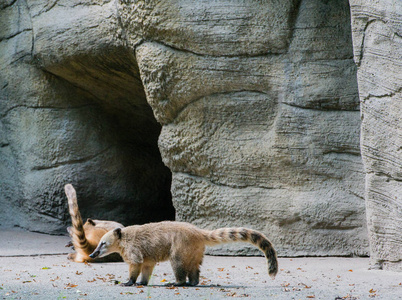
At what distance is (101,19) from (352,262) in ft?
14.5

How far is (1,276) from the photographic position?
5.68 metres

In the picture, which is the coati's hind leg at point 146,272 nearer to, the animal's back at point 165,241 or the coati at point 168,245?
A: the coati at point 168,245

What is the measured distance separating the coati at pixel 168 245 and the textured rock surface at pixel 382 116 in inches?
56.3

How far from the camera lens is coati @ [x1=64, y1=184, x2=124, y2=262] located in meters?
6.66

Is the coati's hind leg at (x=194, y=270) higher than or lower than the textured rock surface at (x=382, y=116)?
lower

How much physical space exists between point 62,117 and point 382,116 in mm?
5315

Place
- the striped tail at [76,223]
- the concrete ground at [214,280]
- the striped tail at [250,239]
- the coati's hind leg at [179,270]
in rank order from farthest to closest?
the striped tail at [76,223], the coati's hind leg at [179,270], the striped tail at [250,239], the concrete ground at [214,280]

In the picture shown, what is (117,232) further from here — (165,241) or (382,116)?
(382,116)

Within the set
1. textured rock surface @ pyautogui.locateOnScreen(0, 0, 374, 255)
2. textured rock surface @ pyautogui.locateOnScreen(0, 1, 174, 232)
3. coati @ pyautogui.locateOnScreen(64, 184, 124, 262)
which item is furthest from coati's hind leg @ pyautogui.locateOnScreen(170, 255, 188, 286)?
textured rock surface @ pyautogui.locateOnScreen(0, 1, 174, 232)

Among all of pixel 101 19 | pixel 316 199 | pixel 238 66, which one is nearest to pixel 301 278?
pixel 316 199

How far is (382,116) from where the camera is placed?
5430 millimetres

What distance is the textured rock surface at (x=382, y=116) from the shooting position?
17.4 ft

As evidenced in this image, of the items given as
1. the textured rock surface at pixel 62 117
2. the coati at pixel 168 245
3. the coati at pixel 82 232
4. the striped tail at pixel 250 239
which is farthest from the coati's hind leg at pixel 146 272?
the textured rock surface at pixel 62 117

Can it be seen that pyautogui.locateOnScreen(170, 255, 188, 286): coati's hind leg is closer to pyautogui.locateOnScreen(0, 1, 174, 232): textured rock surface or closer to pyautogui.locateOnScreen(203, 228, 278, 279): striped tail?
pyautogui.locateOnScreen(203, 228, 278, 279): striped tail
